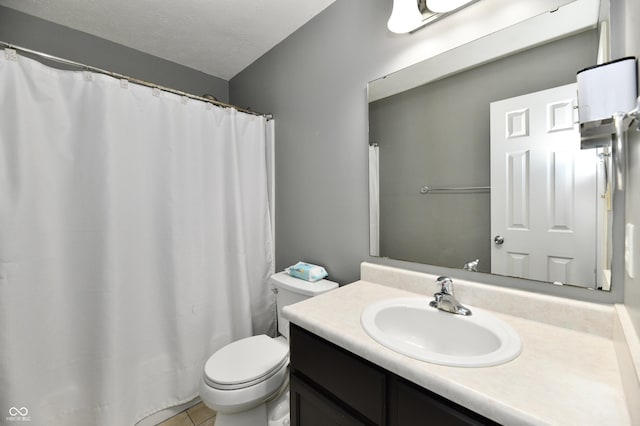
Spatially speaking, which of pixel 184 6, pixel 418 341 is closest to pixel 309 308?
pixel 418 341

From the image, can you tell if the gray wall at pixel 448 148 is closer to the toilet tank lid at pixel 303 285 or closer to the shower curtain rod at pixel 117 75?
the toilet tank lid at pixel 303 285

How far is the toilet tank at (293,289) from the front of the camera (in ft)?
4.79

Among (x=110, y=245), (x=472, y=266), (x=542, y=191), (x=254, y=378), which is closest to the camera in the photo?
(x=542, y=191)

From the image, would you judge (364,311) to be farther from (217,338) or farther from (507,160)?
(217,338)

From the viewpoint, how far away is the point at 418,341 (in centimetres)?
102

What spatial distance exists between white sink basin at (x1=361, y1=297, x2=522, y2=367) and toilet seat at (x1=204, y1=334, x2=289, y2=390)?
26.2 inches

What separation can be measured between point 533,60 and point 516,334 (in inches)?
36.4

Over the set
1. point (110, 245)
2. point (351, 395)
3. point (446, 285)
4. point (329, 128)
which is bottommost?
point (351, 395)

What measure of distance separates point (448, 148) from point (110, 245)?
67.6 inches

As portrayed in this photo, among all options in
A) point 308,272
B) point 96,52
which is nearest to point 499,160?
point 308,272

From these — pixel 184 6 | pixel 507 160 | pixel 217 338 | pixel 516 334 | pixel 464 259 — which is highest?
pixel 184 6

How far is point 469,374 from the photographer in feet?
2.07

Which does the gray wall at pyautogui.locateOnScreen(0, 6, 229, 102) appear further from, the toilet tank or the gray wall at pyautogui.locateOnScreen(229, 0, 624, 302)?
the toilet tank

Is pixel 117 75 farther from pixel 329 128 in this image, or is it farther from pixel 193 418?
pixel 193 418
